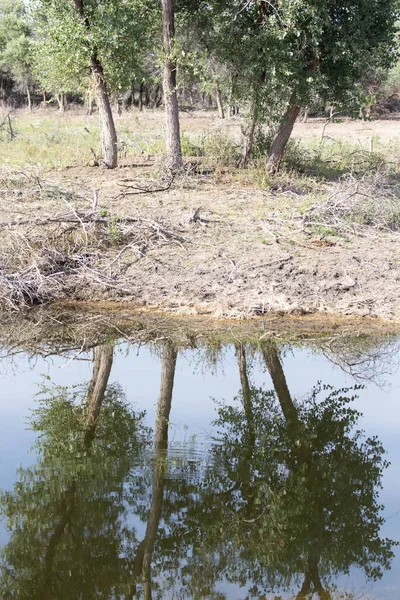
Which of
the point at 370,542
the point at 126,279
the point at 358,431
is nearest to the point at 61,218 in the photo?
the point at 126,279

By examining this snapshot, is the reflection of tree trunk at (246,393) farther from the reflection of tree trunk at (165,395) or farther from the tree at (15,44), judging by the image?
the tree at (15,44)

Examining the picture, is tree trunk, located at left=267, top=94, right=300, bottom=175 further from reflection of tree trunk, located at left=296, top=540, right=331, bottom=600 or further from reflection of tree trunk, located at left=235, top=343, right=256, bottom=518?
reflection of tree trunk, located at left=296, top=540, right=331, bottom=600

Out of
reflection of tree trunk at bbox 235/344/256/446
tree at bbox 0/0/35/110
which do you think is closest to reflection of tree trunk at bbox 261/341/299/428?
reflection of tree trunk at bbox 235/344/256/446

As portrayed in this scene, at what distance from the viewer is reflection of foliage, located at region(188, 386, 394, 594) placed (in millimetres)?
5078

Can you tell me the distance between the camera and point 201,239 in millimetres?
12289

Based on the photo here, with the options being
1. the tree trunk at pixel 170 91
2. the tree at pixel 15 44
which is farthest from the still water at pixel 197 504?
the tree at pixel 15 44

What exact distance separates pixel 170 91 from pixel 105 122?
1717mm

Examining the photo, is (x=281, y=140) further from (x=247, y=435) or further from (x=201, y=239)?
(x=247, y=435)

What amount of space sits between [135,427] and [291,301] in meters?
3.97

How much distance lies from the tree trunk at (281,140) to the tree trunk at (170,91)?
213 cm

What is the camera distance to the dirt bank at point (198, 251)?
10.7 metres

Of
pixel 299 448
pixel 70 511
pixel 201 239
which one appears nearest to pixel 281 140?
pixel 201 239

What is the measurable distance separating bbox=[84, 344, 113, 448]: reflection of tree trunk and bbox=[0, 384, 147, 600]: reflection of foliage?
72 millimetres

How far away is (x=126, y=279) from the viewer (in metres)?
11.2
